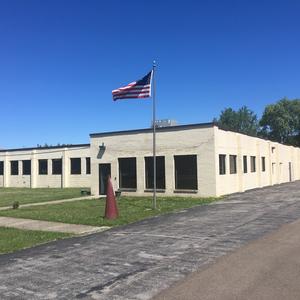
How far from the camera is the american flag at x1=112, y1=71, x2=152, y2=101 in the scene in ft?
63.4

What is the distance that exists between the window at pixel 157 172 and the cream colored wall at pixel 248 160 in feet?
11.7

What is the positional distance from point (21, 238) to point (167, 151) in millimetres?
15876

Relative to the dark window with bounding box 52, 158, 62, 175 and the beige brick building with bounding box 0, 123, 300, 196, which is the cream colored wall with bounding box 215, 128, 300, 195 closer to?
the beige brick building with bounding box 0, 123, 300, 196

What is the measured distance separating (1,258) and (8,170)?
136 ft

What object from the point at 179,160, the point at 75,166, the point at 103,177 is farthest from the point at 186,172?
the point at 75,166

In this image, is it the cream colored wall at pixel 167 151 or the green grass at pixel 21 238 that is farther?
the cream colored wall at pixel 167 151

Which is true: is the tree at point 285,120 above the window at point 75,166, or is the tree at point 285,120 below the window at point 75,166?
above

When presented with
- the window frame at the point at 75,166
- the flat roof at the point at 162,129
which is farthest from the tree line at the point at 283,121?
the flat roof at the point at 162,129

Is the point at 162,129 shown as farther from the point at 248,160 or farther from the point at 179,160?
the point at 248,160

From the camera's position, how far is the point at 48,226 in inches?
567

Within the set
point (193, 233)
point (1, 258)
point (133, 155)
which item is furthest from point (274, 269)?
point (133, 155)

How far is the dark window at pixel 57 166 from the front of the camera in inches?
1763

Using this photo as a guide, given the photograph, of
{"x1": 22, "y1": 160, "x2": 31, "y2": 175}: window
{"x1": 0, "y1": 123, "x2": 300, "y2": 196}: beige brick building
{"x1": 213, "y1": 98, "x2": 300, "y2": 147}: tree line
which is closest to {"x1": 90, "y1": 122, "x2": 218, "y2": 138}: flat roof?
{"x1": 0, "y1": 123, "x2": 300, "y2": 196}: beige brick building

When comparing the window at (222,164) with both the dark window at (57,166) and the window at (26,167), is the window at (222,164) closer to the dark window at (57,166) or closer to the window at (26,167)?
the dark window at (57,166)
